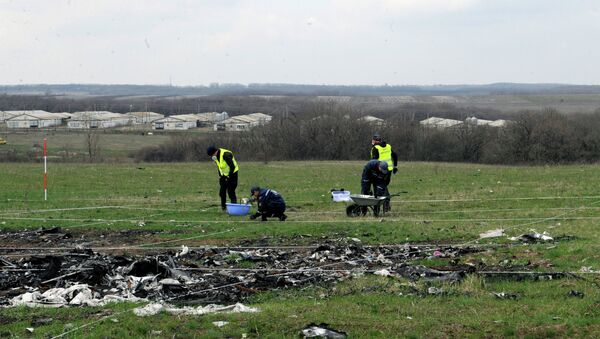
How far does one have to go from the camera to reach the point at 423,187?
36.1 meters

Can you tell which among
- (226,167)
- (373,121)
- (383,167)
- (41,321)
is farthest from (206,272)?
(373,121)

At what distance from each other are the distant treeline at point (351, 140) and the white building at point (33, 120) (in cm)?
5148

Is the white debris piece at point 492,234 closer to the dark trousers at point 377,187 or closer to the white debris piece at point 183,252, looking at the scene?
the dark trousers at point 377,187

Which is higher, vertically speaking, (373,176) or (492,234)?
(373,176)

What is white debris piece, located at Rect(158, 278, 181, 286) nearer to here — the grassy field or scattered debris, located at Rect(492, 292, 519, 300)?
the grassy field

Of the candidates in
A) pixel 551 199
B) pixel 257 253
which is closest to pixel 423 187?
pixel 551 199

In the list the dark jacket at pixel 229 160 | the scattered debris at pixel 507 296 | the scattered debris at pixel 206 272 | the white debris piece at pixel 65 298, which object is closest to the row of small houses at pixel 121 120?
the dark jacket at pixel 229 160

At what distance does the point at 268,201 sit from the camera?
2344 centimetres

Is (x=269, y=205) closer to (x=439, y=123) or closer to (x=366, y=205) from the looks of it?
(x=366, y=205)

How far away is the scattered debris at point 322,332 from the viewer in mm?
10516

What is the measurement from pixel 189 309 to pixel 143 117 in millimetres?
151308

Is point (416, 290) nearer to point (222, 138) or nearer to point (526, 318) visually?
point (526, 318)

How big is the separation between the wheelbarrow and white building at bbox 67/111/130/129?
11501 cm

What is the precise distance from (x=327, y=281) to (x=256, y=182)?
30257 mm
